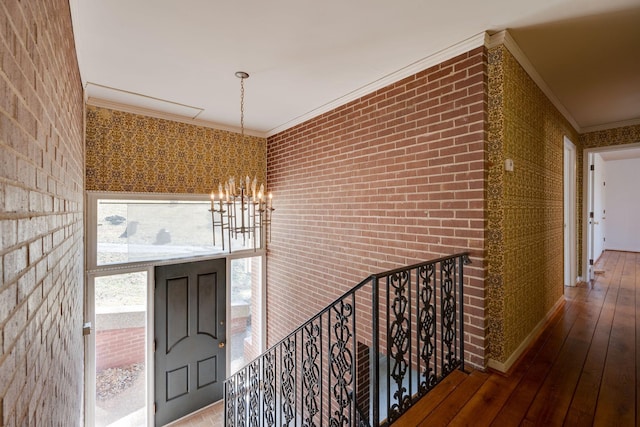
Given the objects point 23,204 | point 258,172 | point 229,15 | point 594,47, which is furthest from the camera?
point 258,172

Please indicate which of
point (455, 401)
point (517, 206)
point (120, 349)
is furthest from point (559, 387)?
point (120, 349)

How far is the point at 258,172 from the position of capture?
4719 mm

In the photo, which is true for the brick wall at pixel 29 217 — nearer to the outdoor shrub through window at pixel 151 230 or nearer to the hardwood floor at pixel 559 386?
the hardwood floor at pixel 559 386

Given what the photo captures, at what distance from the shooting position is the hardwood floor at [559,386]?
1.68 metres

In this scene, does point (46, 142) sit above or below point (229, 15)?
below

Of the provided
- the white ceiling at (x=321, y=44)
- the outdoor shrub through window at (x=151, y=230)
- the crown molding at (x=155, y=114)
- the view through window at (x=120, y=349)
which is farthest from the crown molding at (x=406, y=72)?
the view through window at (x=120, y=349)

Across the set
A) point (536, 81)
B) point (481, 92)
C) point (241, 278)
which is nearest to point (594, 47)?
point (536, 81)

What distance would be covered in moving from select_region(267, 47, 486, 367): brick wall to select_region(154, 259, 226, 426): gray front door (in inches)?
35.1

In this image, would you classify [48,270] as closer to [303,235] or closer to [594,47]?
[303,235]

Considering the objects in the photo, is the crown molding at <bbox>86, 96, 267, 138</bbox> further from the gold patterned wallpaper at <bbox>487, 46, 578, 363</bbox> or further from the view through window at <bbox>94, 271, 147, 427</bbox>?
the gold patterned wallpaper at <bbox>487, 46, 578, 363</bbox>

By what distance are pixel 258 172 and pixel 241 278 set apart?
178cm

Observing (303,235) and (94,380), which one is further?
(303,235)

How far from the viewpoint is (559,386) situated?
1.98 m

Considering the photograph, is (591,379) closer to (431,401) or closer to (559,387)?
(559,387)
